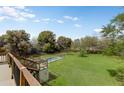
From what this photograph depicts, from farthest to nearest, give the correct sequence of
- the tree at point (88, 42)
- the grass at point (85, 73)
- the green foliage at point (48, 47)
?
the grass at point (85, 73), the tree at point (88, 42), the green foliage at point (48, 47)

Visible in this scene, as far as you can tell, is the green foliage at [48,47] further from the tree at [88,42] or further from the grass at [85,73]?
the grass at [85,73]

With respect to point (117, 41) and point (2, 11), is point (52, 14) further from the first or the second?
point (117, 41)

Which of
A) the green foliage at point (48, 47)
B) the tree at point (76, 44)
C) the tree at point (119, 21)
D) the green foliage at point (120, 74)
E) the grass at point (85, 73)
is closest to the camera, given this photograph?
the green foliage at point (48, 47)

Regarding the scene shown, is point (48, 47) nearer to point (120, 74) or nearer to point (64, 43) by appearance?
point (64, 43)

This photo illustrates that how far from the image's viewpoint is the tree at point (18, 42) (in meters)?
3.71

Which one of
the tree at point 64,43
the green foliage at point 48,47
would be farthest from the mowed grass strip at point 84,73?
the green foliage at point 48,47

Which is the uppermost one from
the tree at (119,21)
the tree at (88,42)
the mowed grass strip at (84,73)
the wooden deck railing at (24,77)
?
the tree at (119,21)

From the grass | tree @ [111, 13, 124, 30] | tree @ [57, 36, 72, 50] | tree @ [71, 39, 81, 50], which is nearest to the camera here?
tree @ [57, 36, 72, 50]

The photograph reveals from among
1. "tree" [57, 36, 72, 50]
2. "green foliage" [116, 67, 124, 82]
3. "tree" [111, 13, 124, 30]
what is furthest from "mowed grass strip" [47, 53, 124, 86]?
"tree" [57, 36, 72, 50]

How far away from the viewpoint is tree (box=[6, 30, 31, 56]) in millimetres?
3707

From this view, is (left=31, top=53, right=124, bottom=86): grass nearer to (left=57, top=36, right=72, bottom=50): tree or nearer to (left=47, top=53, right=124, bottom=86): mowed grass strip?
(left=47, top=53, right=124, bottom=86): mowed grass strip
